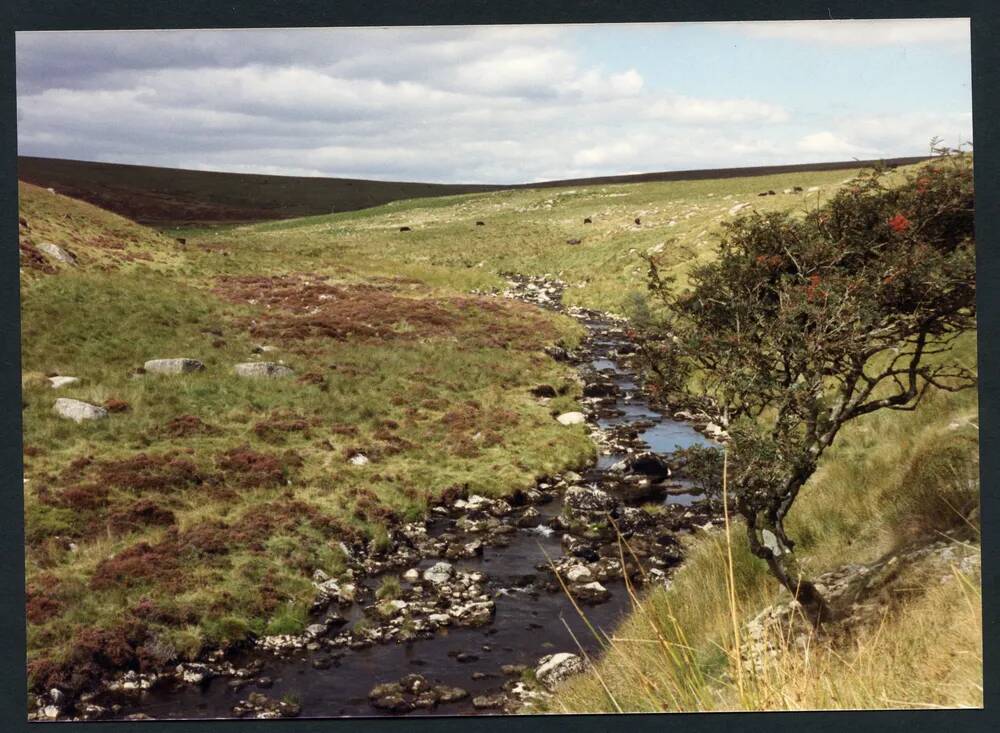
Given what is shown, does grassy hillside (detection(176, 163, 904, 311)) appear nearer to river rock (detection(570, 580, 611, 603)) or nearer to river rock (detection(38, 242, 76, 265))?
river rock (detection(570, 580, 611, 603))

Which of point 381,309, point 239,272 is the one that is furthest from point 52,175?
point 381,309

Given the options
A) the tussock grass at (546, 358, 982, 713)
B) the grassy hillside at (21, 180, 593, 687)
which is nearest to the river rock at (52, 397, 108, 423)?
the grassy hillside at (21, 180, 593, 687)

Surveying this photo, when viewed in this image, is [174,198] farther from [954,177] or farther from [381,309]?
[954,177]

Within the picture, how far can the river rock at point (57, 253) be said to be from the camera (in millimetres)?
27859

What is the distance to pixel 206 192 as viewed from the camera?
9644 cm

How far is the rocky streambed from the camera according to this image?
30.7 ft

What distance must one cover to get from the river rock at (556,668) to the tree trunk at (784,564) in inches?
124

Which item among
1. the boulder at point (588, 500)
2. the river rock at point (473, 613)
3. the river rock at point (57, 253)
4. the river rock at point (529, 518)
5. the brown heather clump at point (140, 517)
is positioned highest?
the river rock at point (57, 253)

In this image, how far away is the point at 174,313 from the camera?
2628cm

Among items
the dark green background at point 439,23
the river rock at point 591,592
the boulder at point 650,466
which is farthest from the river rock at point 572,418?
the dark green background at point 439,23

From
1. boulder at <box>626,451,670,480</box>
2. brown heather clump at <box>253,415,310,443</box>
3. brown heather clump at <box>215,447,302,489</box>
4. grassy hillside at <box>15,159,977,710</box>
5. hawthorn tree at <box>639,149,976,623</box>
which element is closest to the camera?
hawthorn tree at <box>639,149,976,623</box>

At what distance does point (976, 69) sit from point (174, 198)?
93232 millimetres

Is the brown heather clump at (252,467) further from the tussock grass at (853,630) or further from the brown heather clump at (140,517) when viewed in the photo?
the tussock grass at (853,630)

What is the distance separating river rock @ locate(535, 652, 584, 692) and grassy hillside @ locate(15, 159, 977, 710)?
1.50m
